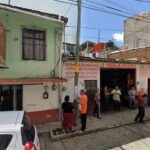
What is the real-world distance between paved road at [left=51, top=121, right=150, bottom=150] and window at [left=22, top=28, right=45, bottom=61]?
4904 mm

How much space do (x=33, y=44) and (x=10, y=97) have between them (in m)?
2.91

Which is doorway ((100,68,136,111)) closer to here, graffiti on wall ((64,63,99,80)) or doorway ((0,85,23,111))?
graffiti on wall ((64,63,99,80))

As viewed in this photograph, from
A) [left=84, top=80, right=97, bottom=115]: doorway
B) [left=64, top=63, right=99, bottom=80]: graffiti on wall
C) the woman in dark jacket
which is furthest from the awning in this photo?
[left=84, top=80, right=97, bottom=115]: doorway

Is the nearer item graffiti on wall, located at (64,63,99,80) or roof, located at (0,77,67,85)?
roof, located at (0,77,67,85)

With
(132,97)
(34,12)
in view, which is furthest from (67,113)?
(132,97)

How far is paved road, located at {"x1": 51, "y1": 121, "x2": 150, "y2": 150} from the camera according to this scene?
35.0 feet

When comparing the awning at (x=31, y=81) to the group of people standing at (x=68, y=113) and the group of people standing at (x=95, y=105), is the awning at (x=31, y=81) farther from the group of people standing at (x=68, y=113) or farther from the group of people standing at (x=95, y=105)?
the group of people standing at (x=68, y=113)

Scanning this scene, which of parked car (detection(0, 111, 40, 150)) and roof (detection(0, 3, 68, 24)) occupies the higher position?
roof (detection(0, 3, 68, 24))

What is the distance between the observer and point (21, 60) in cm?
1433

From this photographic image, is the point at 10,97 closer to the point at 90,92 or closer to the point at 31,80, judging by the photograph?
the point at 31,80

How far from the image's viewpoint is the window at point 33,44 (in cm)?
1455

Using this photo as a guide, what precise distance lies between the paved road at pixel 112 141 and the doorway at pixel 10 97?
144 inches

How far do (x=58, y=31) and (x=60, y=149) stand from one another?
694 centimetres

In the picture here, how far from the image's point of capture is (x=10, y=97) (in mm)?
14289
